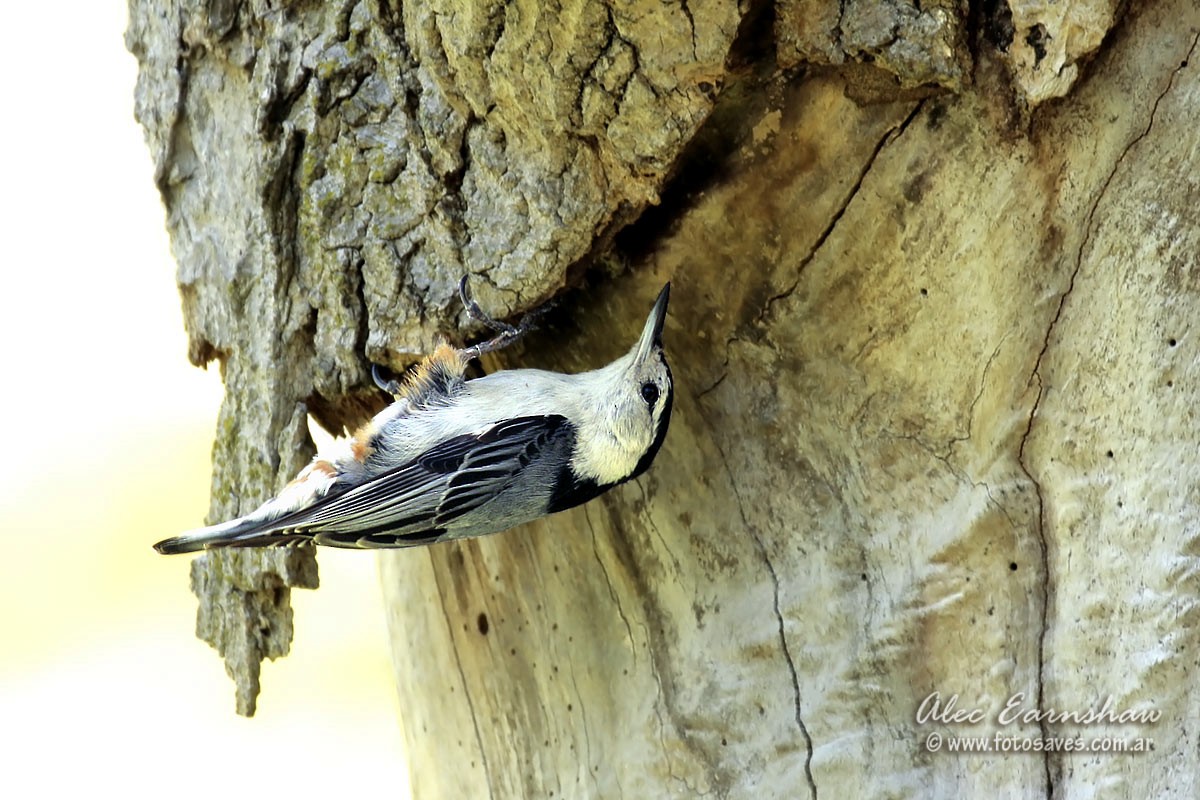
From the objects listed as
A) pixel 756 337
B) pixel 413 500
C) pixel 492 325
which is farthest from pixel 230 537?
pixel 756 337

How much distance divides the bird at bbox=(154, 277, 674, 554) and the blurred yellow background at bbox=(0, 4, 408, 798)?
327 centimetres

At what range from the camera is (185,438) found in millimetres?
6156

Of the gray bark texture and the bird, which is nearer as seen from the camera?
the gray bark texture

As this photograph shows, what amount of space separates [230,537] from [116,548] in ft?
12.7

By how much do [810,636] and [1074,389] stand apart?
0.78m

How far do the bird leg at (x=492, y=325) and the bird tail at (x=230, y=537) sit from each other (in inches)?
24.8

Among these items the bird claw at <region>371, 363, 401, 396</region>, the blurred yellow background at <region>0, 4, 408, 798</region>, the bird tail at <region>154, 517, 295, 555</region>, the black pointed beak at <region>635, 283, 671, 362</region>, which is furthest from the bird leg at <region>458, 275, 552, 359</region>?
the blurred yellow background at <region>0, 4, 408, 798</region>

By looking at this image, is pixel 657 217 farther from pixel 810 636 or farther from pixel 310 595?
pixel 310 595

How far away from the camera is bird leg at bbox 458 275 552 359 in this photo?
2811 millimetres

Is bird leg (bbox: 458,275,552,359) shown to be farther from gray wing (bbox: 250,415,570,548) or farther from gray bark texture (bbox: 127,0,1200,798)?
gray wing (bbox: 250,415,570,548)

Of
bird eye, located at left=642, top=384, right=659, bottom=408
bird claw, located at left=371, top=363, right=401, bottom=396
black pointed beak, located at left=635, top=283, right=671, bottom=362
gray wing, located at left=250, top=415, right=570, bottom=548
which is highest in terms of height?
black pointed beak, located at left=635, top=283, right=671, bottom=362

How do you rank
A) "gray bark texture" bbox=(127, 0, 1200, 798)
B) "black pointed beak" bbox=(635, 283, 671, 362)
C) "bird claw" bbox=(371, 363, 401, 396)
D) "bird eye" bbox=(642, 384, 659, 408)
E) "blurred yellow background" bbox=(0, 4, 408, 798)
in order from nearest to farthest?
1. "gray bark texture" bbox=(127, 0, 1200, 798)
2. "black pointed beak" bbox=(635, 283, 671, 362)
3. "bird eye" bbox=(642, 384, 659, 408)
4. "bird claw" bbox=(371, 363, 401, 396)
5. "blurred yellow background" bbox=(0, 4, 408, 798)

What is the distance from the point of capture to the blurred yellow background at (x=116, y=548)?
5.91 m

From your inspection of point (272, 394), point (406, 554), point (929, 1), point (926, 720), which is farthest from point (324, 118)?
point (926, 720)
